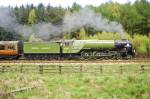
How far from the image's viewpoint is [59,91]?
36438 millimetres

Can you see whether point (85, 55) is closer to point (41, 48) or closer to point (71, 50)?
point (71, 50)

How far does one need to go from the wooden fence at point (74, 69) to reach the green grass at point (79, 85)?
1.06m

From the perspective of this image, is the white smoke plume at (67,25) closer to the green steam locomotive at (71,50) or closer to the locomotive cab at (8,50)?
the green steam locomotive at (71,50)

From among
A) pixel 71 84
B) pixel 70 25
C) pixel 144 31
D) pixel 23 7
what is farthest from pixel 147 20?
pixel 71 84

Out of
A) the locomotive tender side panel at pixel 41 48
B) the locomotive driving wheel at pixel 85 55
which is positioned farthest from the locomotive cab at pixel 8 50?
the locomotive driving wheel at pixel 85 55

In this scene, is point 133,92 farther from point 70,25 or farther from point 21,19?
point 21,19

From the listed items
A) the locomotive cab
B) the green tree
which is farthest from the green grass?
the green tree

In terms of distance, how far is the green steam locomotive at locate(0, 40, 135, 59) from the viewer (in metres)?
53.2

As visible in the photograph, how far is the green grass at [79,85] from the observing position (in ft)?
117

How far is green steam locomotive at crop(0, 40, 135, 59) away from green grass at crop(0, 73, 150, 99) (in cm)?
1230

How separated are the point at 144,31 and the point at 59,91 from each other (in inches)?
1897

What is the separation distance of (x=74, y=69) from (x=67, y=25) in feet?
136

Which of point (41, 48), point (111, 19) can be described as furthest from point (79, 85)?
point (111, 19)

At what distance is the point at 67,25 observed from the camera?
275 feet
